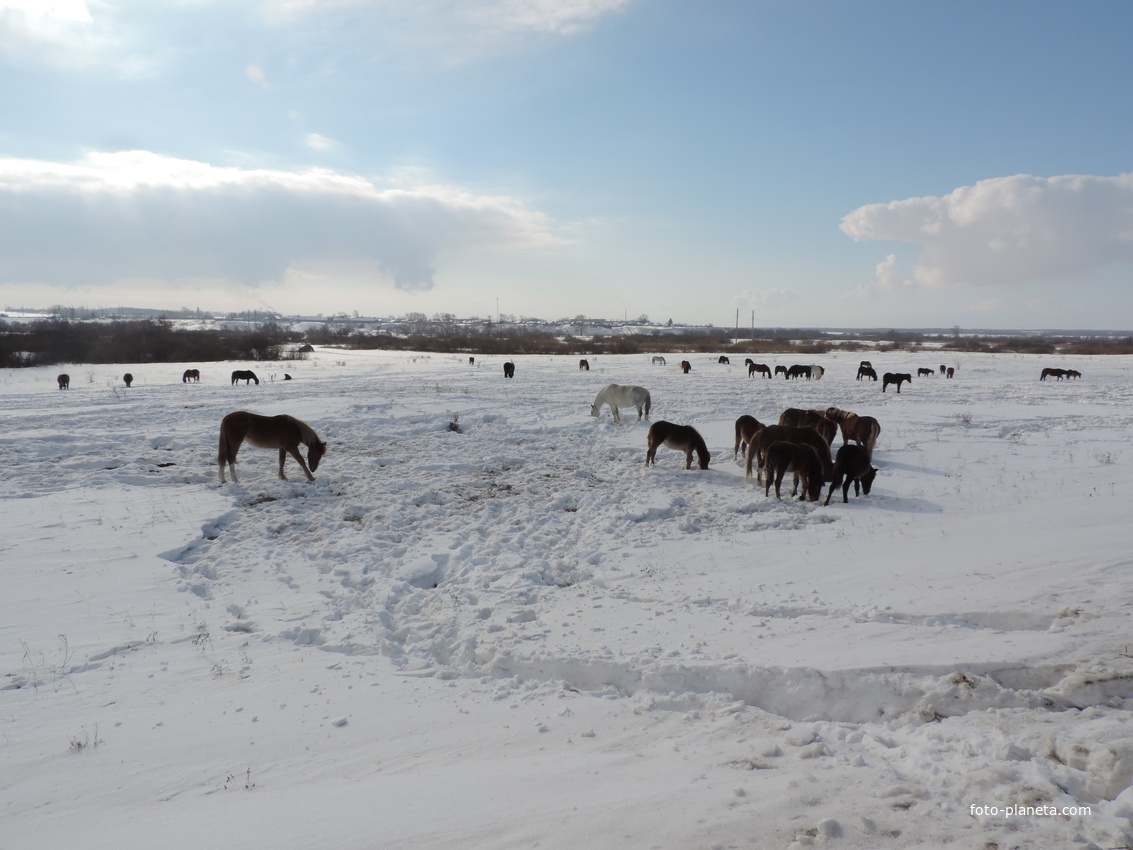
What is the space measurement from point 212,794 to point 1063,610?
6267mm

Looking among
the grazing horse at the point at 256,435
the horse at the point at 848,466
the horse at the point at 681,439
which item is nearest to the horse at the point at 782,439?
the horse at the point at 848,466

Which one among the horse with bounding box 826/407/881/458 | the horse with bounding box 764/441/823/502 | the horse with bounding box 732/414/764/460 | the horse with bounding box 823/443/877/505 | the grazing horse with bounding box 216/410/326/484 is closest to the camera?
the horse with bounding box 823/443/877/505

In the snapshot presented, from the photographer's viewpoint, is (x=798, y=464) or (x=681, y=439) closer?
(x=798, y=464)

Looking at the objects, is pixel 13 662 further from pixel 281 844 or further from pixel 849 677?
pixel 849 677

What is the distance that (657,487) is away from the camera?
10.1m

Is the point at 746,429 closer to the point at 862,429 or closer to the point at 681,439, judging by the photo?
the point at 681,439

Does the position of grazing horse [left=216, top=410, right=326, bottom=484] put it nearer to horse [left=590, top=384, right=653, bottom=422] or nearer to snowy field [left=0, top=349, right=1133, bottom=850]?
snowy field [left=0, top=349, right=1133, bottom=850]

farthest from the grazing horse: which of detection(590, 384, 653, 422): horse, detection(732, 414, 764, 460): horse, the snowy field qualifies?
detection(590, 384, 653, 422): horse

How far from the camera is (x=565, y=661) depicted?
4559 mm

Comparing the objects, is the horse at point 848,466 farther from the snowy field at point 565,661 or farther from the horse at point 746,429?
the horse at point 746,429

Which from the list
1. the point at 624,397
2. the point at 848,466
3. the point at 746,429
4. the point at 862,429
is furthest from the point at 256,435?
the point at 862,429

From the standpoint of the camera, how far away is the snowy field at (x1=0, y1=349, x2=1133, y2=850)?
2.94 metres

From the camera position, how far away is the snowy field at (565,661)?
116 inches

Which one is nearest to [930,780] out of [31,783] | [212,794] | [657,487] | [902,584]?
[902,584]
